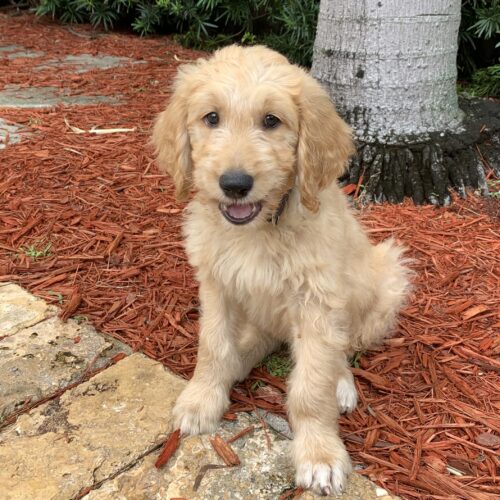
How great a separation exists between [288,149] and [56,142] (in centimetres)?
375

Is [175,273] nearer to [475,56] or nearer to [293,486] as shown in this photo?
[293,486]

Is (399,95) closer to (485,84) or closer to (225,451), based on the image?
(225,451)

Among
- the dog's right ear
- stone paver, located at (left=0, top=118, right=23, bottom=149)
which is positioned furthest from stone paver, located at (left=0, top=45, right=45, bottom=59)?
the dog's right ear

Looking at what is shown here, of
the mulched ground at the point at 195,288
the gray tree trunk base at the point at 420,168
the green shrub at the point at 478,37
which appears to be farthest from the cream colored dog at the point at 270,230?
the green shrub at the point at 478,37

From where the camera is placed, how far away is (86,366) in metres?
2.99

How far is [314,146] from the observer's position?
8.27 feet

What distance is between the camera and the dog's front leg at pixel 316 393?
2.54m

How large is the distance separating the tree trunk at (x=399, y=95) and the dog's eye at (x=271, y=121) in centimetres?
228

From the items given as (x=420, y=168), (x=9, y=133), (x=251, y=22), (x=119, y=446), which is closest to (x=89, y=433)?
(x=119, y=446)

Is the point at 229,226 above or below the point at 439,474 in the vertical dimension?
above

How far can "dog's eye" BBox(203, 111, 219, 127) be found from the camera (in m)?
2.53

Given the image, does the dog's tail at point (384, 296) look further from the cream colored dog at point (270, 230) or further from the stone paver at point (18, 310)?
the stone paver at point (18, 310)

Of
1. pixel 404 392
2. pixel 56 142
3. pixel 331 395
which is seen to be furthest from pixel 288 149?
pixel 56 142

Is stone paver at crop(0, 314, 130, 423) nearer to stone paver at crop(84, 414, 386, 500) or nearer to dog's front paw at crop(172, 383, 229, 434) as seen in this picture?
dog's front paw at crop(172, 383, 229, 434)
